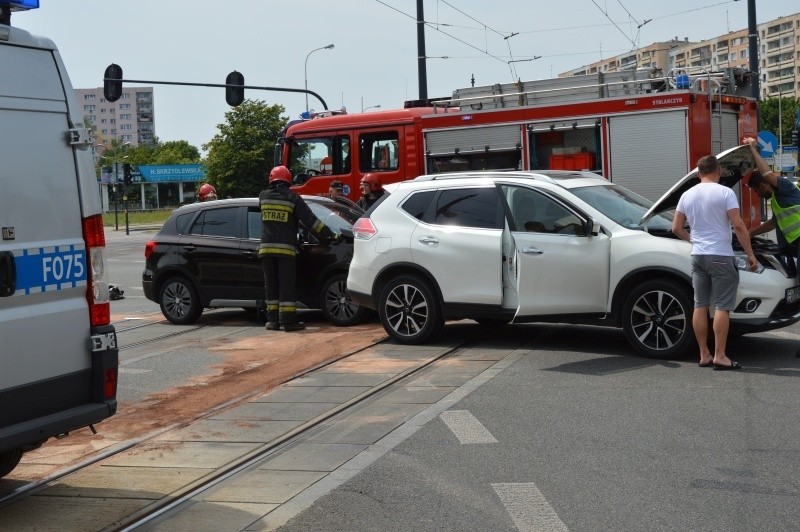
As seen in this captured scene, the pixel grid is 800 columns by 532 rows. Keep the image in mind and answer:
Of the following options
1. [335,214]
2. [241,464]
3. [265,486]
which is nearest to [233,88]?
[335,214]

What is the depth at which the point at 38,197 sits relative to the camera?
5629 mm

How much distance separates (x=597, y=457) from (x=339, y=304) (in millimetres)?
7324

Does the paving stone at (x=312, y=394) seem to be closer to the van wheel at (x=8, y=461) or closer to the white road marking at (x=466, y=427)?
the white road marking at (x=466, y=427)

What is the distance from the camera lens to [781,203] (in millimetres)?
10492

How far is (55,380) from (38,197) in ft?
3.07

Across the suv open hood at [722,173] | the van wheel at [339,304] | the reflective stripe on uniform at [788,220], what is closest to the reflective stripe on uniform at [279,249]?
the van wheel at [339,304]

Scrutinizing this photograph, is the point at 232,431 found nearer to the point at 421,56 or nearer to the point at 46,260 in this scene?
the point at 46,260

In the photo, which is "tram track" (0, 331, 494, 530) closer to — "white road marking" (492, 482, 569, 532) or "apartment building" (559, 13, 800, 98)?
"white road marking" (492, 482, 569, 532)

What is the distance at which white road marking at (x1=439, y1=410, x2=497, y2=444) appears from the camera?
288 inches

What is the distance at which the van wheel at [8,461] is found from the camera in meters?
6.48

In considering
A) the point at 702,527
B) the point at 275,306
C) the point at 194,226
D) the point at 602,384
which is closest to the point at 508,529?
the point at 702,527

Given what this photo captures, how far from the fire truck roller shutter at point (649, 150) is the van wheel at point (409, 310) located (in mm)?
5604

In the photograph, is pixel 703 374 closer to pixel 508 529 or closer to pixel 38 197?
pixel 508 529

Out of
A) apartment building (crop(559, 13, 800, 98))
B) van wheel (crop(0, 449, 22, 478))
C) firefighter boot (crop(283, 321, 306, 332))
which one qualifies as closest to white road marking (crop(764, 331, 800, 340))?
firefighter boot (crop(283, 321, 306, 332))
